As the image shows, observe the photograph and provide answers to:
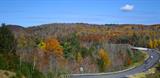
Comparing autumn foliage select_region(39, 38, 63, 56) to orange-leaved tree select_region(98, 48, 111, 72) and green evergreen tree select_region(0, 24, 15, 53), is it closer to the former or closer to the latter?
orange-leaved tree select_region(98, 48, 111, 72)

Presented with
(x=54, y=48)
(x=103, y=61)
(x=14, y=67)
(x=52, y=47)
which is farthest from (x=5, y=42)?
(x=103, y=61)

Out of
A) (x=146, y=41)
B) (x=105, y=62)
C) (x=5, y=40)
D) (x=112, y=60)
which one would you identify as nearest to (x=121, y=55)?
(x=112, y=60)

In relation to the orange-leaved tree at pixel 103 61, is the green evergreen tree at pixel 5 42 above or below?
above

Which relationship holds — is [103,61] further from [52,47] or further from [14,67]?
[14,67]

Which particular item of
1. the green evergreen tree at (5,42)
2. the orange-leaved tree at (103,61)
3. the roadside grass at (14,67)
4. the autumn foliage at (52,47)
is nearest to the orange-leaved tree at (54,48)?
the autumn foliage at (52,47)

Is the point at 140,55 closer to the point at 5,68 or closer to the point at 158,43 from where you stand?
the point at 158,43

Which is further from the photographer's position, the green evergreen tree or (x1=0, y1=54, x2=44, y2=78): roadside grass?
the green evergreen tree

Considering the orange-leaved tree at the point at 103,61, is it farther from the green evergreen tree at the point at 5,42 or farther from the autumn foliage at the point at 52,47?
the green evergreen tree at the point at 5,42

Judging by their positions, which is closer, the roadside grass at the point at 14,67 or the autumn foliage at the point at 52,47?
the roadside grass at the point at 14,67

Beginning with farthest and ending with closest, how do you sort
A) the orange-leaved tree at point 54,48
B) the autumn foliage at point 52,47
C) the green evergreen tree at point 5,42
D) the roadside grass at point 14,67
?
the autumn foliage at point 52,47
the orange-leaved tree at point 54,48
the green evergreen tree at point 5,42
the roadside grass at point 14,67

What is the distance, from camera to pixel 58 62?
8656 cm

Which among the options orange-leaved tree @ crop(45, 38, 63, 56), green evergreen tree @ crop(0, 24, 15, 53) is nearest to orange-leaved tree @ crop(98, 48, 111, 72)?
orange-leaved tree @ crop(45, 38, 63, 56)

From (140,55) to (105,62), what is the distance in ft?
69.5

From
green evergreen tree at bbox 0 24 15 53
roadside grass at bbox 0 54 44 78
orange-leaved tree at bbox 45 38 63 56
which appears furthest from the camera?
orange-leaved tree at bbox 45 38 63 56
